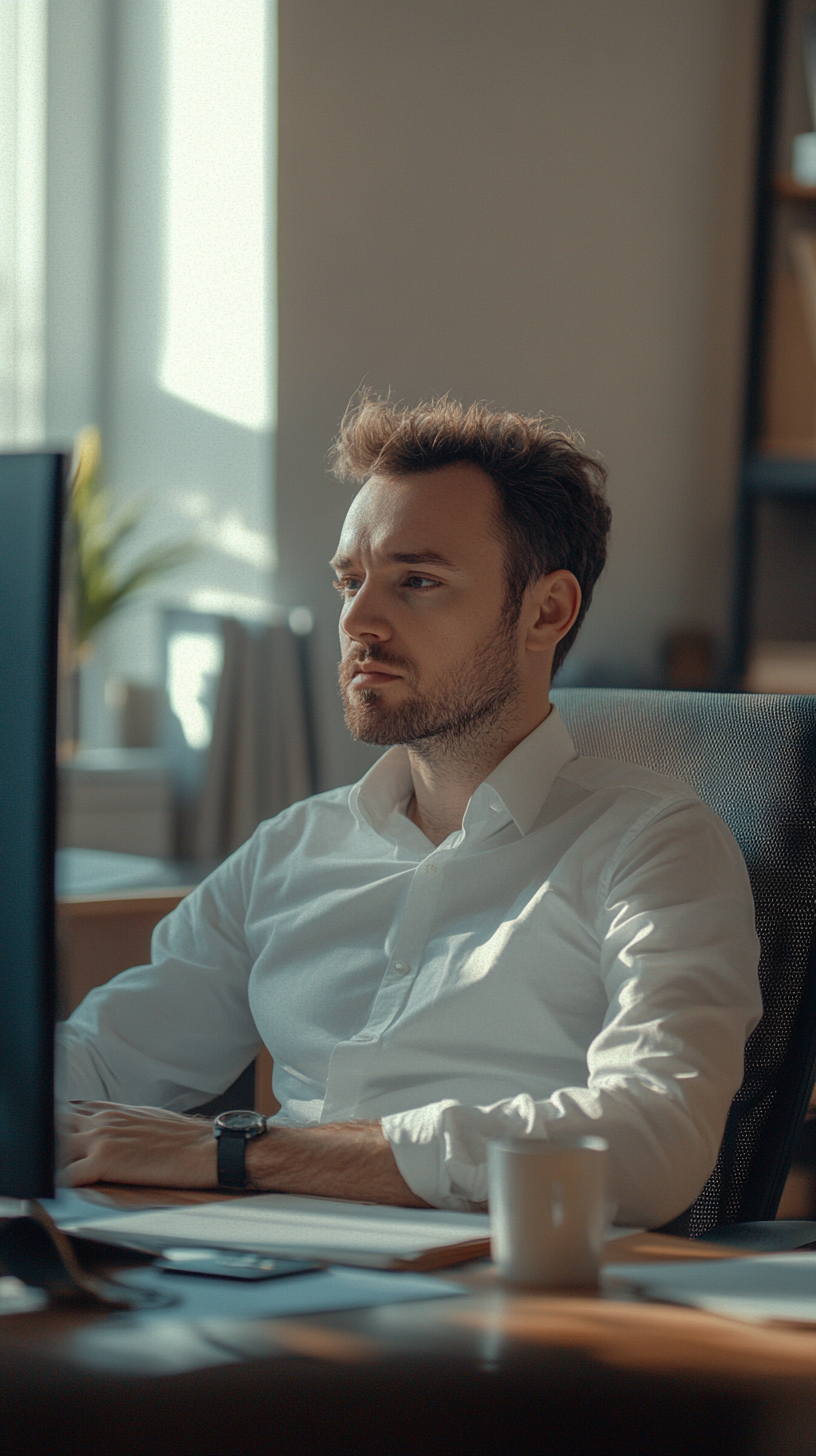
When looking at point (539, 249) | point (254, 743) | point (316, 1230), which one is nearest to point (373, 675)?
point (316, 1230)

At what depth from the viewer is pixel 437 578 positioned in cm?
138

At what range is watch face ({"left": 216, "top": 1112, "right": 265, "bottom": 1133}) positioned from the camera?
1.05m

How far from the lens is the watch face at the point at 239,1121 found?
105 cm

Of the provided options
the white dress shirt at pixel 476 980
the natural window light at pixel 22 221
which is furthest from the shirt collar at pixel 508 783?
the natural window light at pixel 22 221

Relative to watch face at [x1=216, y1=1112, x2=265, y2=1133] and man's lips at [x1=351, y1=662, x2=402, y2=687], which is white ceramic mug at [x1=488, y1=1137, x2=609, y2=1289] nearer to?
watch face at [x1=216, y1=1112, x2=265, y2=1133]

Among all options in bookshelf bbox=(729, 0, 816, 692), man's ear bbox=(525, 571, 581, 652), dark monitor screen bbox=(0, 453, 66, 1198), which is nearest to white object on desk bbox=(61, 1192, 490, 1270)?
dark monitor screen bbox=(0, 453, 66, 1198)

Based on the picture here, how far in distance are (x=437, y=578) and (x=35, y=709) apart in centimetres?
79

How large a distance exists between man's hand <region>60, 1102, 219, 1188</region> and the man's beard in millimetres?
403

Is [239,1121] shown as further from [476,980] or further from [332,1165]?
[476,980]

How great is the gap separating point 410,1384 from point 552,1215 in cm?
15

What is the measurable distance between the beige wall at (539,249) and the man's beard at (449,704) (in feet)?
5.15

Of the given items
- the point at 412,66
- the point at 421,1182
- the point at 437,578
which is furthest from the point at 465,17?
the point at 421,1182

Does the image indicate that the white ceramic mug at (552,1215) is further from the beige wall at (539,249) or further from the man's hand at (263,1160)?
the beige wall at (539,249)

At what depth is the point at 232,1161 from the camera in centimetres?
105
